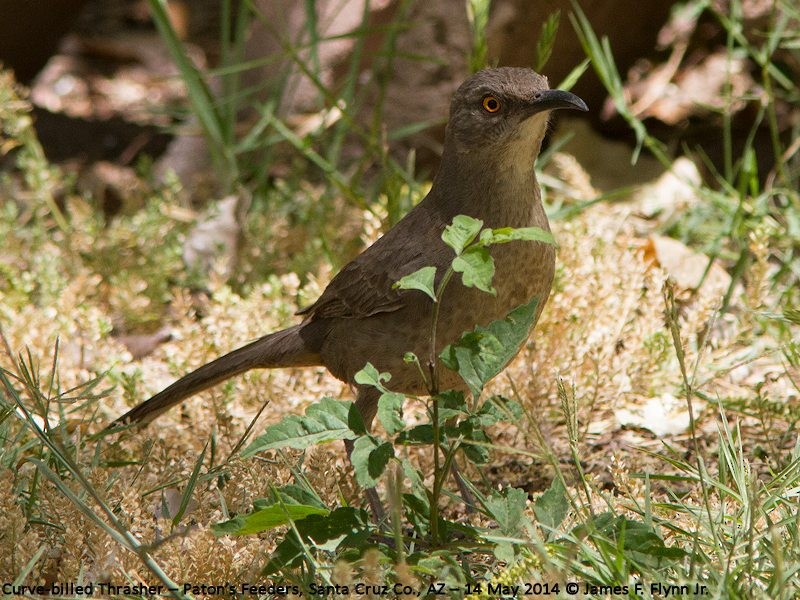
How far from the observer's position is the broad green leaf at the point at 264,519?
8.05 ft

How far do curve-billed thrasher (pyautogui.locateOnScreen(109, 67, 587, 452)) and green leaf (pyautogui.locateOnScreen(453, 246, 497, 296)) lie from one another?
2.70ft

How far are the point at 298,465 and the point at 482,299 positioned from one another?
777 millimetres

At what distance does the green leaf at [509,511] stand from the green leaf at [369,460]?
12.2 inches

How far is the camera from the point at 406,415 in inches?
155

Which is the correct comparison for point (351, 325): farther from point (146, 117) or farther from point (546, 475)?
point (146, 117)

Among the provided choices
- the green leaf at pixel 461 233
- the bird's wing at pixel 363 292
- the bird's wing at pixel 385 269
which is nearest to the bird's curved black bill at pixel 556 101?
the bird's wing at pixel 385 269

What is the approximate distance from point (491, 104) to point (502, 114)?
6 cm

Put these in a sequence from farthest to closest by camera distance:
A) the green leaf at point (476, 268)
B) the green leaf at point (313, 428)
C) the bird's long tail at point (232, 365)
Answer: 1. the bird's long tail at point (232, 365)
2. the green leaf at point (313, 428)
3. the green leaf at point (476, 268)

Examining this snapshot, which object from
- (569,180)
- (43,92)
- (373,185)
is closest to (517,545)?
(569,180)

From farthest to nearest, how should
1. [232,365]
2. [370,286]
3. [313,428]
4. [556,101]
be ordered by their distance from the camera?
[232,365] → [370,286] → [556,101] → [313,428]

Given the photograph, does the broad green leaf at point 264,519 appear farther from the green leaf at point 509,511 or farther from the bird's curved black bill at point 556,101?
the bird's curved black bill at point 556,101

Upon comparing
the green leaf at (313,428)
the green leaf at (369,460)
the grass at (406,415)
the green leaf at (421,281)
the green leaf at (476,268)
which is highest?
the green leaf at (476,268)

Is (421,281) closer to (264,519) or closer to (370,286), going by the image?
(264,519)

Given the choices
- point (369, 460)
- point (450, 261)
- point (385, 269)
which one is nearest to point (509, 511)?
point (369, 460)
